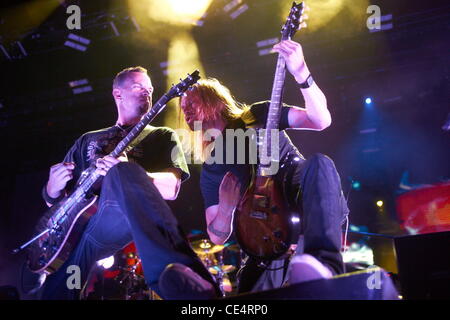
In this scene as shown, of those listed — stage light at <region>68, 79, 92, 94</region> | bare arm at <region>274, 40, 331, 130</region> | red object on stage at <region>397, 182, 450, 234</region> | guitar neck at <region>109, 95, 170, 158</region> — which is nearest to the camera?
bare arm at <region>274, 40, 331, 130</region>

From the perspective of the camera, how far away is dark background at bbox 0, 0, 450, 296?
6.15 m

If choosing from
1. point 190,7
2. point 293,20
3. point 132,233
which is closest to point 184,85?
point 293,20

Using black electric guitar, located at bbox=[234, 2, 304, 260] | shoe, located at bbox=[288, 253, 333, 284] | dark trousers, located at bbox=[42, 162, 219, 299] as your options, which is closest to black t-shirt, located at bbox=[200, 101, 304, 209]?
black electric guitar, located at bbox=[234, 2, 304, 260]

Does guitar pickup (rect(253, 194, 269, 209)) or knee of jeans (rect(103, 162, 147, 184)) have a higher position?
knee of jeans (rect(103, 162, 147, 184))

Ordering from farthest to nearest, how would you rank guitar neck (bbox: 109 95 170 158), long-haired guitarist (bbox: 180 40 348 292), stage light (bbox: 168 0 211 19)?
stage light (bbox: 168 0 211 19) < guitar neck (bbox: 109 95 170 158) < long-haired guitarist (bbox: 180 40 348 292)

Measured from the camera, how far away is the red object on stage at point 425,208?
672 cm

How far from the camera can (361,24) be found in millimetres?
5977

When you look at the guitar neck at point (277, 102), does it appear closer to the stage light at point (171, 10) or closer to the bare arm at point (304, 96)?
the bare arm at point (304, 96)

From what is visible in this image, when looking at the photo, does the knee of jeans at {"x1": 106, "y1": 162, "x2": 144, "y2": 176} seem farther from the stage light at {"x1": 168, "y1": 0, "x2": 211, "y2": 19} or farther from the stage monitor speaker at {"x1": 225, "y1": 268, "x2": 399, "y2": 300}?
the stage light at {"x1": 168, "y1": 0, "x2": 211, "y2": 19}

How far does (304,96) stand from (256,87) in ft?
15.1

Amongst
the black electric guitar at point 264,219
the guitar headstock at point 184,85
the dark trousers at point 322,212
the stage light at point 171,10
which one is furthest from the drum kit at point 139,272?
the dark trousers at point 322,212

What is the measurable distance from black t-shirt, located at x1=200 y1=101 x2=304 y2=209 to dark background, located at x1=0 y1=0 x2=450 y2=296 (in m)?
3.44

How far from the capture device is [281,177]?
2496 millimetres
